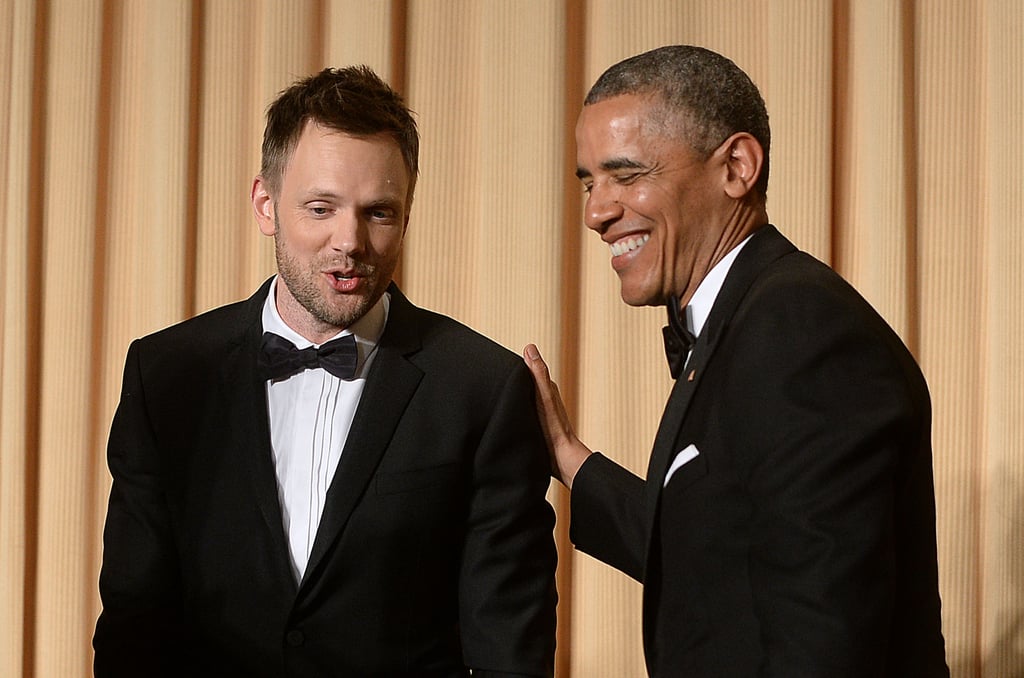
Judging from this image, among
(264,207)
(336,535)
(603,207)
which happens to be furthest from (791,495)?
(264,207)

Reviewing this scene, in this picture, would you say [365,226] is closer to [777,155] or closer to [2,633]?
[777,155]

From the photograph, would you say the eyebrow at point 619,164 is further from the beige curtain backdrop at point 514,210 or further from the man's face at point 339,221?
the beige curtain backdrop at point 514,210

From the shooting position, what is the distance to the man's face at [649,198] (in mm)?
1536

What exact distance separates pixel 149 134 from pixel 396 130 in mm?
1289

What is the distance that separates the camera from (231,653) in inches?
65.2

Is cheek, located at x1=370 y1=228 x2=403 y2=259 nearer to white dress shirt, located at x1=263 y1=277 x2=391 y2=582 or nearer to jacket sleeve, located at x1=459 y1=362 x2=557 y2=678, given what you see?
white dress shirt, located at x1=263 y1=277 x2=391 y2=582

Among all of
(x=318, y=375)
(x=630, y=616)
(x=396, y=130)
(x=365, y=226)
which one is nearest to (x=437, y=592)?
(x=318, y=375)

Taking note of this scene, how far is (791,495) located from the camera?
4.02 feet

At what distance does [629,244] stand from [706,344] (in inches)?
8.8

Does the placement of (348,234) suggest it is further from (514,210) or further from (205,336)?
(514,210)

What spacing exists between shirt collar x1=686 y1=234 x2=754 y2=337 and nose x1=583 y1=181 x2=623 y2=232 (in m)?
0.15

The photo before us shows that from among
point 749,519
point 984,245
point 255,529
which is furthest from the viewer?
point 984,245

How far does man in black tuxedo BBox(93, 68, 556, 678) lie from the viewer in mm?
1643

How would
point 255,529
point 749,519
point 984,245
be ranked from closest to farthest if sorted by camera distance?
1. point 749,519
2. point 255,529
3. point 984,245
